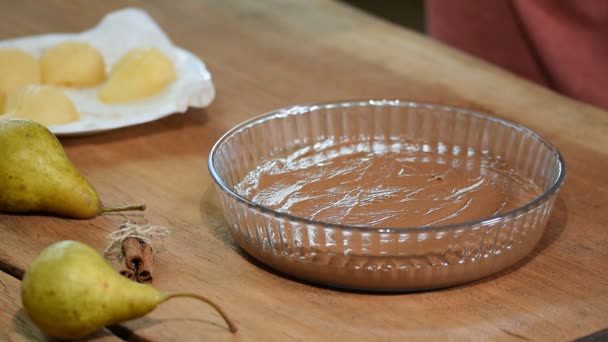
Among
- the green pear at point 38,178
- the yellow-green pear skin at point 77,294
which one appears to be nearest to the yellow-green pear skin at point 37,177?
the green pear at point 38,178

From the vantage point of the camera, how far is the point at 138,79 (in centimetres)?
128

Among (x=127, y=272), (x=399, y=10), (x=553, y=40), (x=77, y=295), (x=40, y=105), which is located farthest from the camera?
(x=399, y=10)

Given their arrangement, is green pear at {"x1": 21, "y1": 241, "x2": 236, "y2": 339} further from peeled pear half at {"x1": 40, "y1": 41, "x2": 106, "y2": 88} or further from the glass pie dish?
peeled pear half at {"x1": 40, "y1": 41, "x2": 106, "y2": 88}

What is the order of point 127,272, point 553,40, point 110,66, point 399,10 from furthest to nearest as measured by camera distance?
point 399,10 < point 553,40 < point 110,66 < point 127,272

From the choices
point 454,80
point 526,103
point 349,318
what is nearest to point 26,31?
point 454,80

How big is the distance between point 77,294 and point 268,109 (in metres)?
0.61

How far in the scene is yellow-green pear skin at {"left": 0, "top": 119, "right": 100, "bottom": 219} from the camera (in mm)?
964

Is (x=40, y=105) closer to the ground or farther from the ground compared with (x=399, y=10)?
farther from the ground

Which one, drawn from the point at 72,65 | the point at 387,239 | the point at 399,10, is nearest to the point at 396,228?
the point at 387,239

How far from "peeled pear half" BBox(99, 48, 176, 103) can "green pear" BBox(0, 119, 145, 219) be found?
0.27 meters

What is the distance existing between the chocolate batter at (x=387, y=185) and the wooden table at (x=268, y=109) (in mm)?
70

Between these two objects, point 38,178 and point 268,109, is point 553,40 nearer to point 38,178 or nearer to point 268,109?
point 268,109

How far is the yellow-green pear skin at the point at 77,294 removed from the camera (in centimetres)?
76

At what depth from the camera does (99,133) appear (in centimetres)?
123
